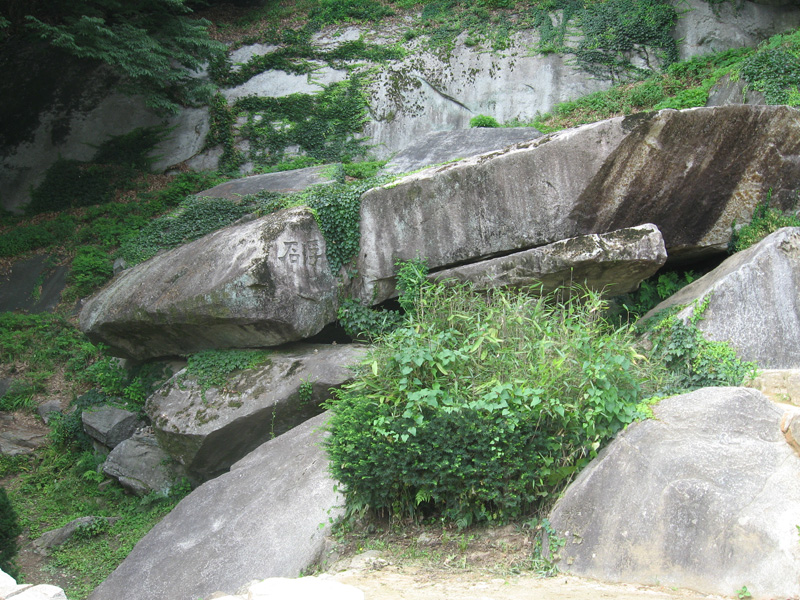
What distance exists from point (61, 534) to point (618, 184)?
29.3 feet

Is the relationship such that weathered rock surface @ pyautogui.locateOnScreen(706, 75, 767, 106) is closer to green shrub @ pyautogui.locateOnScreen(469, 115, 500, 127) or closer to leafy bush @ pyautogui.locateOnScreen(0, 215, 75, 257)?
green shrub @ pyautogui.locateOnScreen(469, 115, 500, 127)

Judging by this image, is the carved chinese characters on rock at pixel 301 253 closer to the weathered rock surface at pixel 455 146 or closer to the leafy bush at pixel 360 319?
the leafy bush at pixel 360 319

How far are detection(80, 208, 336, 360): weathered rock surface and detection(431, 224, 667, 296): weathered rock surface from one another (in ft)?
6.84

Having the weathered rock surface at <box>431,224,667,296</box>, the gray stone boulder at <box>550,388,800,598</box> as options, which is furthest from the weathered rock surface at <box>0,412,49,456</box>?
the gray stone boulder at <box>550,388,800,598</box>

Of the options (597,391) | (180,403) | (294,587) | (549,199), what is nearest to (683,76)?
(549,199)

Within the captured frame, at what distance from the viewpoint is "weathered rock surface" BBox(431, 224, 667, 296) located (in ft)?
24.5

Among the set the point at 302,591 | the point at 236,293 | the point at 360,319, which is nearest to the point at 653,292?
the point at 360,319

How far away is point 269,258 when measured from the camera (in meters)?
8.62

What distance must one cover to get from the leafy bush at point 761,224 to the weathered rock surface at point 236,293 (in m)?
5.64

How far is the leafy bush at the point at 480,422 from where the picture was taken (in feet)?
15.5

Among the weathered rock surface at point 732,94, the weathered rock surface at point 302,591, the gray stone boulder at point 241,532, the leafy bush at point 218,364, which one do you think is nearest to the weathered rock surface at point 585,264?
the leafy bush at point 218,364

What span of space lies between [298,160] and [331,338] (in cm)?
645

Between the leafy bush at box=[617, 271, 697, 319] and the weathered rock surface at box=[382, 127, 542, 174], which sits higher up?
the weathered rock surface at box=[382, 127, 542, 174]

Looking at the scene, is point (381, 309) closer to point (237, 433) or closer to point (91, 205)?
point (237, 433)
